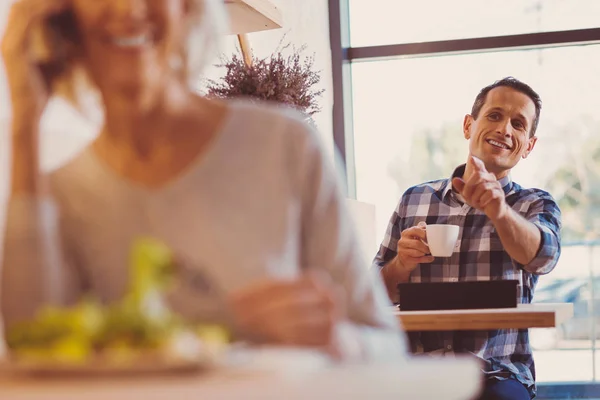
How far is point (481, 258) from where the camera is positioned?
9.03ft

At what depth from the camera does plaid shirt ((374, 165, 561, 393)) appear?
2648mm

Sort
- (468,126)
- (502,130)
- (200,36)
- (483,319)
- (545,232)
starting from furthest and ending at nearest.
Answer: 1. (468,126)
2. (502,130)
3. (545,232)
4. (483,319)
5. (200,36)

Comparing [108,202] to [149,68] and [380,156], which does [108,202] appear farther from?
[380,156]

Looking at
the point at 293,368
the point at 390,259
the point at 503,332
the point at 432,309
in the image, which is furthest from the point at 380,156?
the point at 293,368

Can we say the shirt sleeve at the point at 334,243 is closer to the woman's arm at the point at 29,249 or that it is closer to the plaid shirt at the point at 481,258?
the woman's arm at the point at 29,249

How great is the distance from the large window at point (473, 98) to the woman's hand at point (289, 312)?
427 cm

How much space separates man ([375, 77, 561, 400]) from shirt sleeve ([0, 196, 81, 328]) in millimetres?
1635

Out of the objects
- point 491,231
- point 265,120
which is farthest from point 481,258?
point 265,120

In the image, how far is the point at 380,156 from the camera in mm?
5254

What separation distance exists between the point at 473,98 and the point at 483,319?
125 inches

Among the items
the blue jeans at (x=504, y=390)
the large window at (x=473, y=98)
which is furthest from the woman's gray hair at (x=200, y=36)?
the large window at (x=473, y=98)

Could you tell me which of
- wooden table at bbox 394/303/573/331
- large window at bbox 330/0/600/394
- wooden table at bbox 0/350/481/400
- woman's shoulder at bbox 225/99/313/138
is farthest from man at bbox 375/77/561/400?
large window at bbox 330/0/600/394

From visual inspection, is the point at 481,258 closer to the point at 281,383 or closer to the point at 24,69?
the point at 24,69

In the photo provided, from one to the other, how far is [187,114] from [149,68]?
78mm
